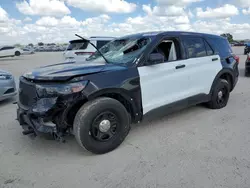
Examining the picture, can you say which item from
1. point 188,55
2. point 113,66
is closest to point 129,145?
point 113,66

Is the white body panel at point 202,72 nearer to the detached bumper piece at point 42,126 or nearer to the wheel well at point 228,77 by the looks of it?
the wheel well at point 228,77

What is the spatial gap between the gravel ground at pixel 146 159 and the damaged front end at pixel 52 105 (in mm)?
472

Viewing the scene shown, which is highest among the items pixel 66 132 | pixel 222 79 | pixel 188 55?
pixel 188 55

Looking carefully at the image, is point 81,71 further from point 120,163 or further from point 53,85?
point 120,163

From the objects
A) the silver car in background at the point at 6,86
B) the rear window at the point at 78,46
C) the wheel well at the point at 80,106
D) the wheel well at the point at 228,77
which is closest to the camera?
the wheel well at the point at 80,106

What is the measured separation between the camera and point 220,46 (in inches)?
184

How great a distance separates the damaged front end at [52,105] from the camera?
2660 millimetres

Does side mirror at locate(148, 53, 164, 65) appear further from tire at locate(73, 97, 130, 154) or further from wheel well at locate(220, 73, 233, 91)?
wheel well at locate(220, 73, 233, 91)

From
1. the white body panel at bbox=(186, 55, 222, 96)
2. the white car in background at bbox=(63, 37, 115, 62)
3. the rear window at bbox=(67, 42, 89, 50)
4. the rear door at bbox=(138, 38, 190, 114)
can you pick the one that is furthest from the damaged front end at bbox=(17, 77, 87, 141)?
the rear window at bbox=(67, 42, 89, 50)

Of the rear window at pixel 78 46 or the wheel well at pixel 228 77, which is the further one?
the rear window at pixel 78 46

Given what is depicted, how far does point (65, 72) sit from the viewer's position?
2.86m

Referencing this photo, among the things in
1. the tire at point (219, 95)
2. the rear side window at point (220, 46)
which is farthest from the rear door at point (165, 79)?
the rear side window at point (220, 46)

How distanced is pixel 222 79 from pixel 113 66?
283cm

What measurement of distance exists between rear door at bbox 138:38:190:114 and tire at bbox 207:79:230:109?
0.97 metres
